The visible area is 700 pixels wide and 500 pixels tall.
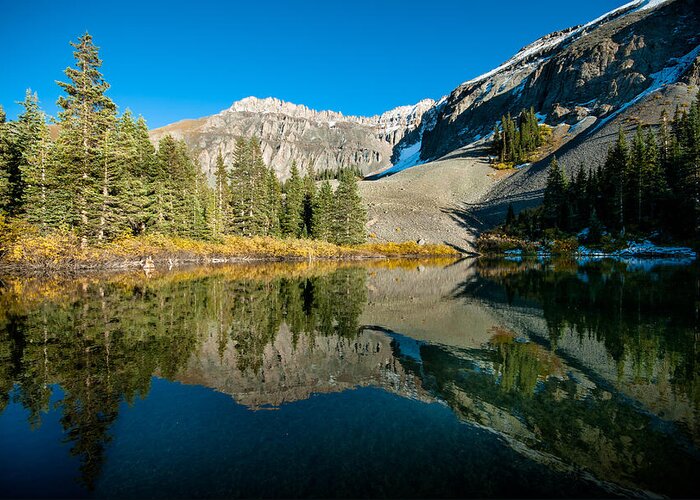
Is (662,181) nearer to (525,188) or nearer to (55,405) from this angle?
(525,188)

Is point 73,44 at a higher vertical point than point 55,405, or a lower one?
higher

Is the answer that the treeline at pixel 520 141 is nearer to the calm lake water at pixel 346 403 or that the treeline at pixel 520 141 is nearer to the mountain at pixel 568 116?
the mountain at pixel 568 116

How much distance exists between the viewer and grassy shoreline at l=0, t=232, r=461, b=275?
31.8 meters

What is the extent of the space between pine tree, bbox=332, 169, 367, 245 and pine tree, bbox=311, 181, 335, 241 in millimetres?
858

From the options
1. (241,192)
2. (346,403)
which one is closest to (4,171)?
(241,192)

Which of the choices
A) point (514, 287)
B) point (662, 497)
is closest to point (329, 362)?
point (662, 497)

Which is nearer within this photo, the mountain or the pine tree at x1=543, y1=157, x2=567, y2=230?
the pine tree at x1=543, y1=157, x2=567, y2=230

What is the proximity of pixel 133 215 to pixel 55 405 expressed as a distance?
37.2 m

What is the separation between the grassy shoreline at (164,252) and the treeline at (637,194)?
70.3ft

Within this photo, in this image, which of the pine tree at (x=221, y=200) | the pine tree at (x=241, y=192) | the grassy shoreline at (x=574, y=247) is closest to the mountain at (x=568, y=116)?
the grassy shoreline at (x=574, y=247)

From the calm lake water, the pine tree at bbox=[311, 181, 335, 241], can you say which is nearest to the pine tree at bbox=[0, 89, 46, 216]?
the calm lake water

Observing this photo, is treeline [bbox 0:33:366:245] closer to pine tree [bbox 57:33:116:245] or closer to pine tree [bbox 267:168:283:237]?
pine tree [bbox 57:33:116:245]

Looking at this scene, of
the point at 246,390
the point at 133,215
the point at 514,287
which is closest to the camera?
the point at 246,390

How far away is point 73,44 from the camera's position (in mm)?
34188
